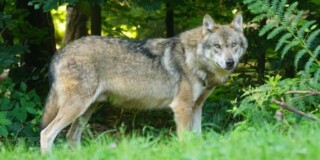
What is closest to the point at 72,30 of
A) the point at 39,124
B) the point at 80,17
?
the point at 80,17

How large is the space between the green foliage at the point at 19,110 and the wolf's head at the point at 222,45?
8.12ft

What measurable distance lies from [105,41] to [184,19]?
2654 mm

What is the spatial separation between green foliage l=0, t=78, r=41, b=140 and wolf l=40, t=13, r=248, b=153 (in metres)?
0.62

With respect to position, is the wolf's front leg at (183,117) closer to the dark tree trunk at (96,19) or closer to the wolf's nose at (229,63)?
the wolf's nose at (229,63)

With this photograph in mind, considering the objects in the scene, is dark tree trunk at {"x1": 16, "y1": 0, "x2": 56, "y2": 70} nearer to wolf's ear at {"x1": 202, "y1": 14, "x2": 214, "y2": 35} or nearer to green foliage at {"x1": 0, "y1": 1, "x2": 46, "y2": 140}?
green foliage at {"x1": 0, "y1": 1, "x2": 46, "y2": 140}

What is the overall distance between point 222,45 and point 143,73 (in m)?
1.13

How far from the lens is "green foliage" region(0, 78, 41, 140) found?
9103mm

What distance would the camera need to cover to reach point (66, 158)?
5.77 m

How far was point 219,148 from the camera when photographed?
5.07 meters

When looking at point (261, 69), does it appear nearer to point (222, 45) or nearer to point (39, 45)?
point (222, 45)

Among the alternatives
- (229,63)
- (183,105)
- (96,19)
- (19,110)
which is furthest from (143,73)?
(96,19)

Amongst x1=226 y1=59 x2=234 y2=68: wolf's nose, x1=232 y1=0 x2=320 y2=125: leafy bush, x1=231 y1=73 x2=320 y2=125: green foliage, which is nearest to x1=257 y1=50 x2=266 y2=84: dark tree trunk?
x1=226 y1=59 x2=234 y2=68: wolf's nose

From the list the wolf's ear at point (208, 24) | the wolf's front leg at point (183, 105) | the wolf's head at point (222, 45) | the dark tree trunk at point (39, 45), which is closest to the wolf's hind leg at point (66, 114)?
the wolf's front leg at point (183, 105)

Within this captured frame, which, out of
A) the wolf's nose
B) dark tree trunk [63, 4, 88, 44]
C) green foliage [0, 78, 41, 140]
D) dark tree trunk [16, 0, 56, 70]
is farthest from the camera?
dark tree trunk [63, 4, 88, 44]
